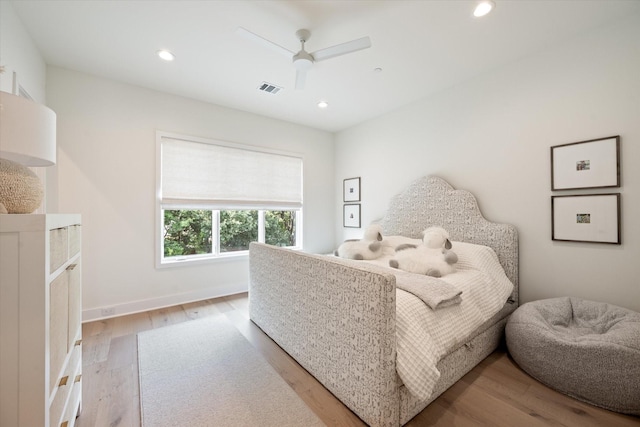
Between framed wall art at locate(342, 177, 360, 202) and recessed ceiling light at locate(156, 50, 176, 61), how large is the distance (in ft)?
9.27

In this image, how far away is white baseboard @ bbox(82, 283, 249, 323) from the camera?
8.98ft

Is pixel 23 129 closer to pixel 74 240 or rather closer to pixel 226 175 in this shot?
pixel 74 240

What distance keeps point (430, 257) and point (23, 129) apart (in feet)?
8.44

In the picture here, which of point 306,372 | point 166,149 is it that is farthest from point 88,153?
point 306,372

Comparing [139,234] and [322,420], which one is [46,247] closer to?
[322,420]

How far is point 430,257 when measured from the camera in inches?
91.3

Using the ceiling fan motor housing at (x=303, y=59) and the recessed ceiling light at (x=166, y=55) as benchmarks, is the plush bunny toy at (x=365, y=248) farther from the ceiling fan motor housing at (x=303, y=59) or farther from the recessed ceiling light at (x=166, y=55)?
the recessed ceiling light at (x=166, y=55)

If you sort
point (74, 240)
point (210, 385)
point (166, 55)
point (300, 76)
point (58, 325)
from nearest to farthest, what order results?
point (58, 325) → point (74, 240) → point (210, 385) → point (300, 76) → point (166, 55)

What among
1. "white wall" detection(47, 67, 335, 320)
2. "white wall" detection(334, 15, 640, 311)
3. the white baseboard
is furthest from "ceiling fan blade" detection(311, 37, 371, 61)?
the white baseboard

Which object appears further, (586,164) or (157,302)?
(157,302)

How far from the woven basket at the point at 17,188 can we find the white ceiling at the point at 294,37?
159 cm

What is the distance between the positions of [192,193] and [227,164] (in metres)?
0.61

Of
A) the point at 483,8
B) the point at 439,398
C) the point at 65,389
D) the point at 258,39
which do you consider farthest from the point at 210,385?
the point at 483,8

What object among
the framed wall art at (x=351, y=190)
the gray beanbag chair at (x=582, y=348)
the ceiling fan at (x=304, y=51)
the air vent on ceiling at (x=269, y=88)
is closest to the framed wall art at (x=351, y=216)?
the framed wall art at (x=351, y=190)
